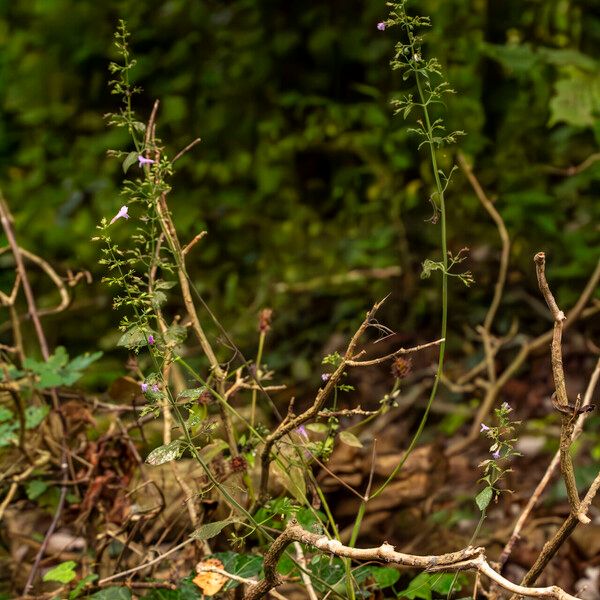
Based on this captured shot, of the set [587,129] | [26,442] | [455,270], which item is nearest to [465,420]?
[455,270]

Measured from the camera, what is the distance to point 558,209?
311 cm

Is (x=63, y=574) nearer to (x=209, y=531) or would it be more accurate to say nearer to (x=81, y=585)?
(x=81, y=585)

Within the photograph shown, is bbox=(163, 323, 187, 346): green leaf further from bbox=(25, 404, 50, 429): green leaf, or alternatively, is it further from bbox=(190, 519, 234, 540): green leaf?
bbox=(25, 404, 50, 429): green leaf

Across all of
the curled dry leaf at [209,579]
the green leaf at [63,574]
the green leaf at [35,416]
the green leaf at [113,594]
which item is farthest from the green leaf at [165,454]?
the green leaf at [35,416]

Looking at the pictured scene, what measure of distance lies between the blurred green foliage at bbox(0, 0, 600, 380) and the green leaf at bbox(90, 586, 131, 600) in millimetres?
1672

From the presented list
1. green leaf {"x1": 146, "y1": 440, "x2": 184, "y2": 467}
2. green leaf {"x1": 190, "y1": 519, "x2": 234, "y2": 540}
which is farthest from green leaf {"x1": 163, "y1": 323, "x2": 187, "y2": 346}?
green leaf {"x1": 190, "y1": 519, "x2": 234, "y2": 540}

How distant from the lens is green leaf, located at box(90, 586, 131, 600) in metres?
1.50

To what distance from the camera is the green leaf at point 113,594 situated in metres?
1.50

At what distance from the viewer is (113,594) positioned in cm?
151

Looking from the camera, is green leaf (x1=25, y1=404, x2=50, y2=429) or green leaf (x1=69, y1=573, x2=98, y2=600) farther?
green leaf (x1=25, y1=404, x2=50, y2=429)

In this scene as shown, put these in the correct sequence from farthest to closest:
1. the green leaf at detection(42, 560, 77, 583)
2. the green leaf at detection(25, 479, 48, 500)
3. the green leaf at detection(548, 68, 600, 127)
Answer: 1. the green leaf at detection(548, 68, 600, 127)
2. the green leaf at detection(25, 479, 48, 500)
3. the green leaf at detection(42, 560, 77, 583)

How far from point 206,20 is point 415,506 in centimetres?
214

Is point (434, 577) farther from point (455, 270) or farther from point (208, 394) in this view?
point (455, 270)

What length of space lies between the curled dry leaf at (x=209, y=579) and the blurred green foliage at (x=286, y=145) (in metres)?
1.79
